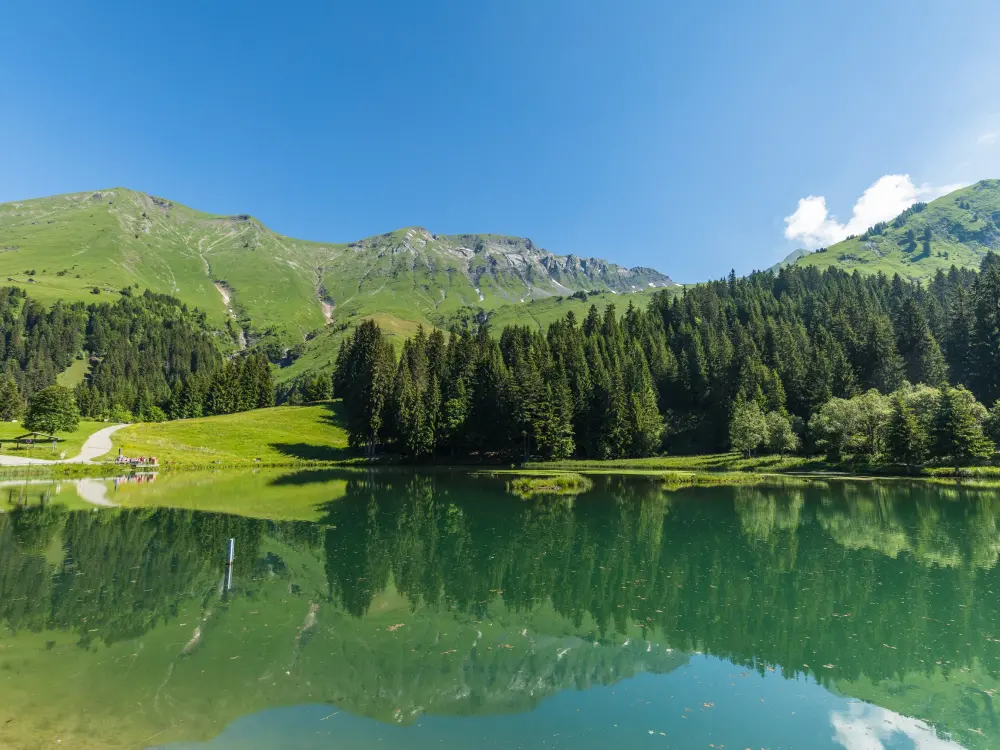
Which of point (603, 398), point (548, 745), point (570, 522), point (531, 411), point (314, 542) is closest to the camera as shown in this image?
point (548, 745)

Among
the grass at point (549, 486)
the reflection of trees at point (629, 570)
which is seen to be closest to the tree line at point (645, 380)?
the grass at point (549, 486)

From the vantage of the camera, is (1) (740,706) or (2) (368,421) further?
(2) (368,421)

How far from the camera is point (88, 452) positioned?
7500 centimetres

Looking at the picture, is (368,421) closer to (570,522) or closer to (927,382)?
(570,522)

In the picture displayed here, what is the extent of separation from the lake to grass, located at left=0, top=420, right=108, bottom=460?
50596 mm

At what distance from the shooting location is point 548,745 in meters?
10.4

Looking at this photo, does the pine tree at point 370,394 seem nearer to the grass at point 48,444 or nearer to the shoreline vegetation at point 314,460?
the shoreline vegetation at point 314,460

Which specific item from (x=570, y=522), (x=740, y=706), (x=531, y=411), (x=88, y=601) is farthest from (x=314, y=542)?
(x=531, y=411)

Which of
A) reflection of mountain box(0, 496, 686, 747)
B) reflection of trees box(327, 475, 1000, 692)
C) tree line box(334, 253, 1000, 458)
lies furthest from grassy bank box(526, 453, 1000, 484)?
reflection of mountain box(0, 496, 686, 747)

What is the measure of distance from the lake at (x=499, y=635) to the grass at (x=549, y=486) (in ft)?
71.2

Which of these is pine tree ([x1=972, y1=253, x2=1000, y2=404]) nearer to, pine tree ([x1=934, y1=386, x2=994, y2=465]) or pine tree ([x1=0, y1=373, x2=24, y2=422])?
pine tree ([x1=934, y1=386, x2=994, y2=465])

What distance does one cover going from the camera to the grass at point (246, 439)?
273 ft

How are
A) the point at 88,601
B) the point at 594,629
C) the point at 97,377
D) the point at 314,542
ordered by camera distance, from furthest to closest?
the point at 97,377
the point at 314,542
the point at 88,601
the point at 594,629

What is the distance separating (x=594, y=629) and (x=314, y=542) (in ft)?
65.8
